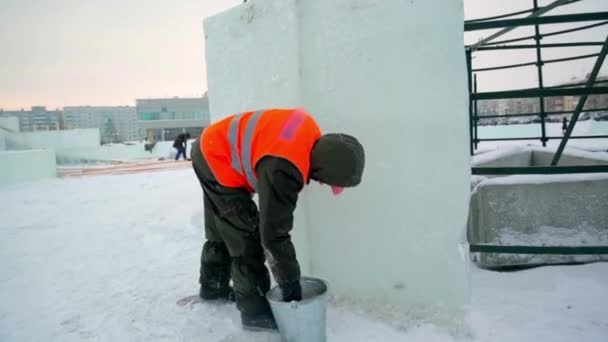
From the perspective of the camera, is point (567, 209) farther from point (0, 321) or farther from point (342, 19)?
point (0, 321)

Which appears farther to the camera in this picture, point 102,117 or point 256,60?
point 102,117

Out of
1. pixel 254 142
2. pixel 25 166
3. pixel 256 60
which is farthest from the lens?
pixel 25 166

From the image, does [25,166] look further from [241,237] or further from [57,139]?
[57,139]

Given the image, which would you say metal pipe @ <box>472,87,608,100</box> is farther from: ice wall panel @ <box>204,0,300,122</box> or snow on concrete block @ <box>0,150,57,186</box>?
snow on concrete block @ <box>0,150,57,186</box>

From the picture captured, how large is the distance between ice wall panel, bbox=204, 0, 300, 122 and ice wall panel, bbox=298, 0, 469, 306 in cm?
9

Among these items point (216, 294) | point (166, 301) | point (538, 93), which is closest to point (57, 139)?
point (166, 301)

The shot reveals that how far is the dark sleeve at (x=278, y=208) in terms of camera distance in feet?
5.82

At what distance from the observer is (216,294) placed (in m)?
2.54

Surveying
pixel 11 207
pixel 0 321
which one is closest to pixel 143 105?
pixel 11 207

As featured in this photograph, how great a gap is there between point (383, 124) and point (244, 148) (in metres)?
0.80

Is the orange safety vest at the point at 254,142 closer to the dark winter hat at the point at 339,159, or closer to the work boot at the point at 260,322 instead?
the dark winter hat at the point at 339,159

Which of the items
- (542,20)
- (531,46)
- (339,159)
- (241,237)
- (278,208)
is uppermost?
(531,46)

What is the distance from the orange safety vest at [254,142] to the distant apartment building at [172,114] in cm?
5977

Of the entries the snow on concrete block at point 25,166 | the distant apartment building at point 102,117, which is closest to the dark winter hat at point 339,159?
the snow on concrete block at point 25,166
